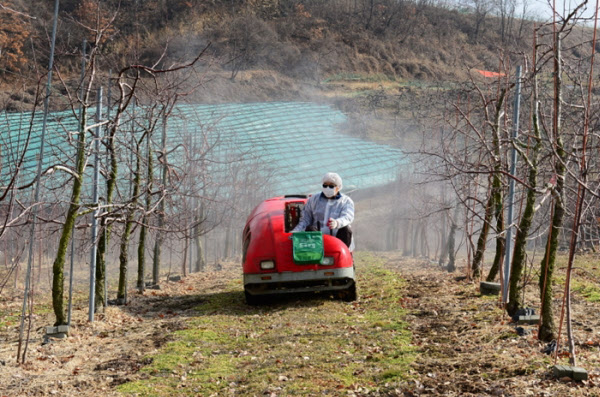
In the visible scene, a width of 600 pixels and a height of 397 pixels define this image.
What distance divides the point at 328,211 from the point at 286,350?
431cm

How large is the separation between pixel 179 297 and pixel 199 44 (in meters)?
70.0

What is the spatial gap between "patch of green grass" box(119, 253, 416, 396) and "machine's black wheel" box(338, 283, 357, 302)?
0.67ft

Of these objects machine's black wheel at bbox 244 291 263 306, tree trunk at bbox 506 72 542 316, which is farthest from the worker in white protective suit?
tree trunk at bbox 506 72 542 316

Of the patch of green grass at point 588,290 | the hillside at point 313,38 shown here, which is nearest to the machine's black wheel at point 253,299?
the patch of green grass at point 588,290

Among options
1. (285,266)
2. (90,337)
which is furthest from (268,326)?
(90,337)

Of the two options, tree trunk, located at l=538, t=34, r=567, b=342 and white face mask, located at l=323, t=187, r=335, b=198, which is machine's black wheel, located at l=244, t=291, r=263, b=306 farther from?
tree trunk, located at l=538, t=34, r=567, b=342

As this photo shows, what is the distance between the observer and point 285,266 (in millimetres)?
12273

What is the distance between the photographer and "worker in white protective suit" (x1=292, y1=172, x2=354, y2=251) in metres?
12.9

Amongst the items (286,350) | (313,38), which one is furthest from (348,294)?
(313,38)

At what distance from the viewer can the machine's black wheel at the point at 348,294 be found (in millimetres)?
13052

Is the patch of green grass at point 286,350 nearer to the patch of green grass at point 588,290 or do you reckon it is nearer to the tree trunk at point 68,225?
the tree trunk at point 68,225

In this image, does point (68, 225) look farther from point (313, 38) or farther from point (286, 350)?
point (313, 38)

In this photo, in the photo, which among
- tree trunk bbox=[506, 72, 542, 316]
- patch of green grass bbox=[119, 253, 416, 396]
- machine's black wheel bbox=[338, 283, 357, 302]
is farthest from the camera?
machine's black wheel bbox=[338, 283, 357, 302]

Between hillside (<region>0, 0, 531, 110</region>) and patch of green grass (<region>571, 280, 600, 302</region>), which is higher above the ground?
hillside (<region>0, 0, 531, 110</region>)
